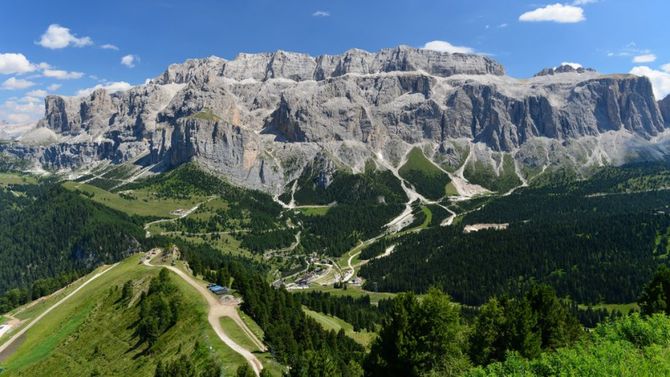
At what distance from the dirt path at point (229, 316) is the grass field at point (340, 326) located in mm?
26644

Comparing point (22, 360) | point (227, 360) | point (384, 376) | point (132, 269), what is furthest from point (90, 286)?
point (384, 376)

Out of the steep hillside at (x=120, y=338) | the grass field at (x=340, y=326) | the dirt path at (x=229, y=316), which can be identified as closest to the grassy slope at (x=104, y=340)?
the steep hillside at (x=120, y=338)

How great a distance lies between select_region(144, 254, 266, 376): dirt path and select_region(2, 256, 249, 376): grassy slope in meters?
1.26

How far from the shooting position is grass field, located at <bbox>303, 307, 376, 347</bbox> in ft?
373

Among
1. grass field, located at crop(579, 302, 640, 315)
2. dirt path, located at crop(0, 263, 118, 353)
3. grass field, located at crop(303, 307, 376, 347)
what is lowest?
grass field, located at crop(579, 302, 640, 315)

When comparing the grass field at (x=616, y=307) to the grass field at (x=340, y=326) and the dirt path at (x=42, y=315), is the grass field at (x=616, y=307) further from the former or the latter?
the dirt path at (x=42, y=315)

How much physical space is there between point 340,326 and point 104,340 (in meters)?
55.5

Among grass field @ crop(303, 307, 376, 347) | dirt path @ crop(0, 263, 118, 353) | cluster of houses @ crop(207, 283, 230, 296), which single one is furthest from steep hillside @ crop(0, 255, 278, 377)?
grass field @ crop(303, 307, 376, 347)

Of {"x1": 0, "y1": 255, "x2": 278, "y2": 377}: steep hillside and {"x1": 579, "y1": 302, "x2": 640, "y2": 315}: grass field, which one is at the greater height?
{"x1": 0, "y1": 255, "x2": 278, "y2": 377}: steep hillside

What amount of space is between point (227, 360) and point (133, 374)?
66.3 feet

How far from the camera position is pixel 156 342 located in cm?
7962

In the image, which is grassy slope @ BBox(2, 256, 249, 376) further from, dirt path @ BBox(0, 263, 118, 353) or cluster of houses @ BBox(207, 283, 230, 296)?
cluster of houses @ BBox(207, 283, 230, 296)

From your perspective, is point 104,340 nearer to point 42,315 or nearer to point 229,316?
point 229,316

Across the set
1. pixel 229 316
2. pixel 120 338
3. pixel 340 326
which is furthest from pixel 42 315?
pixel 340 326
